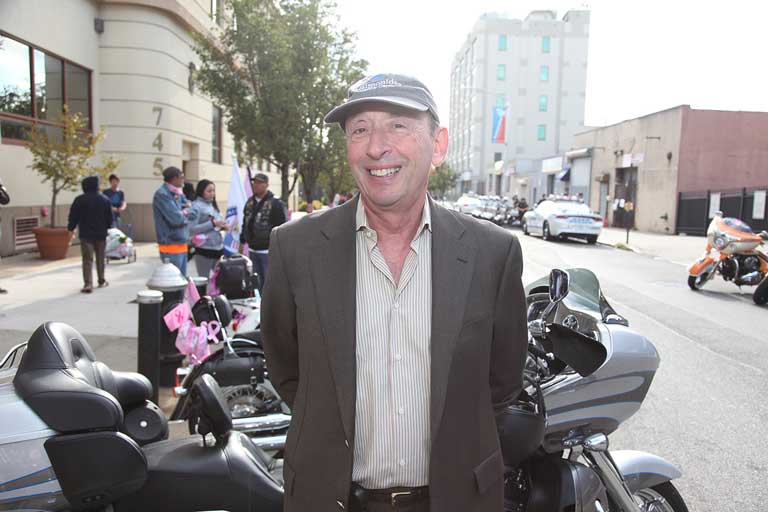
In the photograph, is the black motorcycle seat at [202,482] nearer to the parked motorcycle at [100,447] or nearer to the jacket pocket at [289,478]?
the parked motorcycle at [100,447]

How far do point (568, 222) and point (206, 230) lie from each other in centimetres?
1603

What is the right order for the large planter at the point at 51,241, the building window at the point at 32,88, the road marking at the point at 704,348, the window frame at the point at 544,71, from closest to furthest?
the road marking at the point at 704,348, the large planter at the point at 51,241, the building window at the point at 32,88, the window frame at the point at 544,71

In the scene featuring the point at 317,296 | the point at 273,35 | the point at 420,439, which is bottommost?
the point at 420,439

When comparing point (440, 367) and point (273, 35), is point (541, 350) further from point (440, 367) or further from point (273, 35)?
point (273, 35)

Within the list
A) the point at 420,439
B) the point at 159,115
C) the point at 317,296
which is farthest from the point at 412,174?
the point at 159,115

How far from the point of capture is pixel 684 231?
1038 inches

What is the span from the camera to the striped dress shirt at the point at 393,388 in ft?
5.71

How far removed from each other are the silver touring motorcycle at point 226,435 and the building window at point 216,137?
22.4m

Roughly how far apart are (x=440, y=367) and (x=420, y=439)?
24 cm

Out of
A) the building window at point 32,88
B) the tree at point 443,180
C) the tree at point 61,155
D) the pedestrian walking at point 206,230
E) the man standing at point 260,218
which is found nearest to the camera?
the pedestrian walking at point 206,230

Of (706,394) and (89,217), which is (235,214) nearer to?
(89,217)

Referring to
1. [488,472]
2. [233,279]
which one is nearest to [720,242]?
[233,279]

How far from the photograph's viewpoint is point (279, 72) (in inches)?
577

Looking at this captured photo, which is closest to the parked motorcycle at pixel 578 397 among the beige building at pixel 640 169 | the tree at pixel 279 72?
the tree at pixel 279 72
